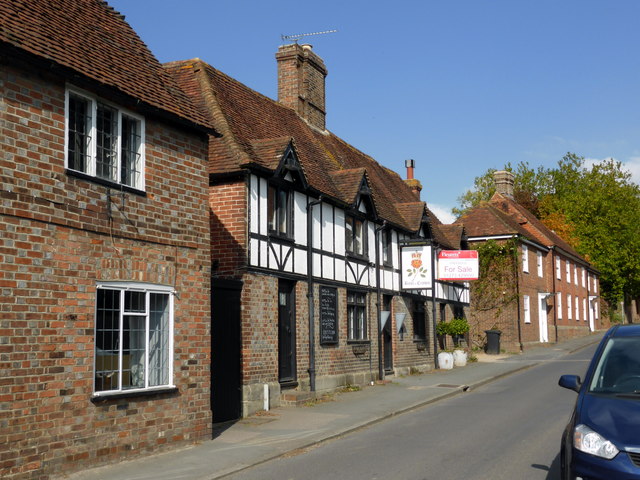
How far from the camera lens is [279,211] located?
17.2 meters

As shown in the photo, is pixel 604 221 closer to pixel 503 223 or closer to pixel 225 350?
pixel 503 223

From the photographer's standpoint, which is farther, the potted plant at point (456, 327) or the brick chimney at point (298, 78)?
the potted plant at point (456, 327)

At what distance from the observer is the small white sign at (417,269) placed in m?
24.7

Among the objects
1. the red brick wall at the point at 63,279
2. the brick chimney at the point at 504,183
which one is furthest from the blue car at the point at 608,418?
the brick chimney at the point at 504,183

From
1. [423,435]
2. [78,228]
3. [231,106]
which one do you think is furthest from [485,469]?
[231,106]

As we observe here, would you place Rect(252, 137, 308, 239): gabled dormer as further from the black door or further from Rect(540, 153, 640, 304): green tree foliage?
Rect(540, 153, 640, 304): green tree foliage

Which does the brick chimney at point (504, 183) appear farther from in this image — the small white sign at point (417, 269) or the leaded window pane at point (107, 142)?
the leaded window pane at point (107, 142)

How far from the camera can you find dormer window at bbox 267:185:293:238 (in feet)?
55.4

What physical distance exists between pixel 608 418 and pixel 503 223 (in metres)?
34.0

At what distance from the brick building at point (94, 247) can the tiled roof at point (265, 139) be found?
3.74 m

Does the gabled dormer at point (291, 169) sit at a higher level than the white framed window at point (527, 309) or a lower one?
higher

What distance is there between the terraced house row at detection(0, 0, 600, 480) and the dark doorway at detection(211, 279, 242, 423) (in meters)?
0.05

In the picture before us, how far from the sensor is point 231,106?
1919 cm

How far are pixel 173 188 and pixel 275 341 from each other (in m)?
5.87
